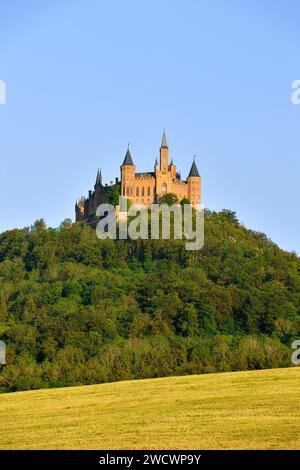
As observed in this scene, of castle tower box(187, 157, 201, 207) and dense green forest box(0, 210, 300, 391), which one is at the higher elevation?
castle tower box(187, 157, 201, 207)

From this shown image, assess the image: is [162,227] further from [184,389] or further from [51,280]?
[184,389]

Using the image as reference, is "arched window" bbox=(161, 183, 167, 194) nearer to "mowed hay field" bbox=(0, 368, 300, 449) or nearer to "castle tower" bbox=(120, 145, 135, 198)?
"castle tower" bbox=(120, 145, 135, 198)

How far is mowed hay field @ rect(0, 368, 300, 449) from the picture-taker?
36.9 m

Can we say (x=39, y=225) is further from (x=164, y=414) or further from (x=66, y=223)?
(x=164, y=414)

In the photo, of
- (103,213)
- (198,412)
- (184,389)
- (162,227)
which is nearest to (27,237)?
(103,213)

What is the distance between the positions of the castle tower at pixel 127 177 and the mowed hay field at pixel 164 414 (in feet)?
195

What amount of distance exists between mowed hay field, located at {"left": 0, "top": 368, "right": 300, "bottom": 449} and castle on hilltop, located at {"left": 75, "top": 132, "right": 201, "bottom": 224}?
5897 centimetres

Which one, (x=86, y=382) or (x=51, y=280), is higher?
(x=51, y=280)

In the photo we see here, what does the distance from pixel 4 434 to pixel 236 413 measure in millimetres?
8707

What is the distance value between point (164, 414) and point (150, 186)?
75358mm

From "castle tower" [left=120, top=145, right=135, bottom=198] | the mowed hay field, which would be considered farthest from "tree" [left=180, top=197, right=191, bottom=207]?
the mowed hay field

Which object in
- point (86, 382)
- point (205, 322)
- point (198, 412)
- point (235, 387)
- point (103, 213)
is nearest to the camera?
point (198, 412)

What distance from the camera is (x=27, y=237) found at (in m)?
124

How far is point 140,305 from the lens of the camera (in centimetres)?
9669
